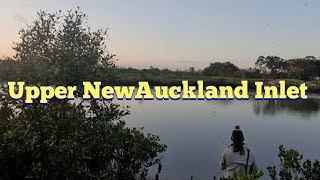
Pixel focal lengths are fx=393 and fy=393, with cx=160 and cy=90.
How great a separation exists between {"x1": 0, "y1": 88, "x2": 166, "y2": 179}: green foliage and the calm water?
6.98 meters

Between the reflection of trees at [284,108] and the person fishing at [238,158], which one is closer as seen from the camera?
the person fishing at [238,158]

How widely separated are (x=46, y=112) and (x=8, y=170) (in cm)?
105

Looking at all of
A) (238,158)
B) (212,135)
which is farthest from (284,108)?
(238,158)

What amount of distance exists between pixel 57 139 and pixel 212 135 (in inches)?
693

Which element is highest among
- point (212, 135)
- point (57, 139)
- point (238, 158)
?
point (57, 139)

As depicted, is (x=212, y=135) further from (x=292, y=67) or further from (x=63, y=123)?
(x=292, y=67)

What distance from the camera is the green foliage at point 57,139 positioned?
588cm

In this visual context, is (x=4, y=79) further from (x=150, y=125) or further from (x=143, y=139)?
(x=150, y=125)

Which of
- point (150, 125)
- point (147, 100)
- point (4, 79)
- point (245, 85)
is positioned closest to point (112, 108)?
point (4, 79)

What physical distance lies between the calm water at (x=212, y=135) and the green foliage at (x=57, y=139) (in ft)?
22.9

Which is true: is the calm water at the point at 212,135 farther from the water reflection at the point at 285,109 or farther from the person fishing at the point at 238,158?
the person fishing at the point at 238,158

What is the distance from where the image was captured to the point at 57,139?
629 centimetres

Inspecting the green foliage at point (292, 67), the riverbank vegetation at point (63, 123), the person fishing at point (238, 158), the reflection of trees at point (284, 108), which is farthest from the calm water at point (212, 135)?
the green foliage at point (292, 67)

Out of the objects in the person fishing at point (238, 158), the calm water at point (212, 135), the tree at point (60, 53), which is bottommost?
the calm water at point (212, 135)
